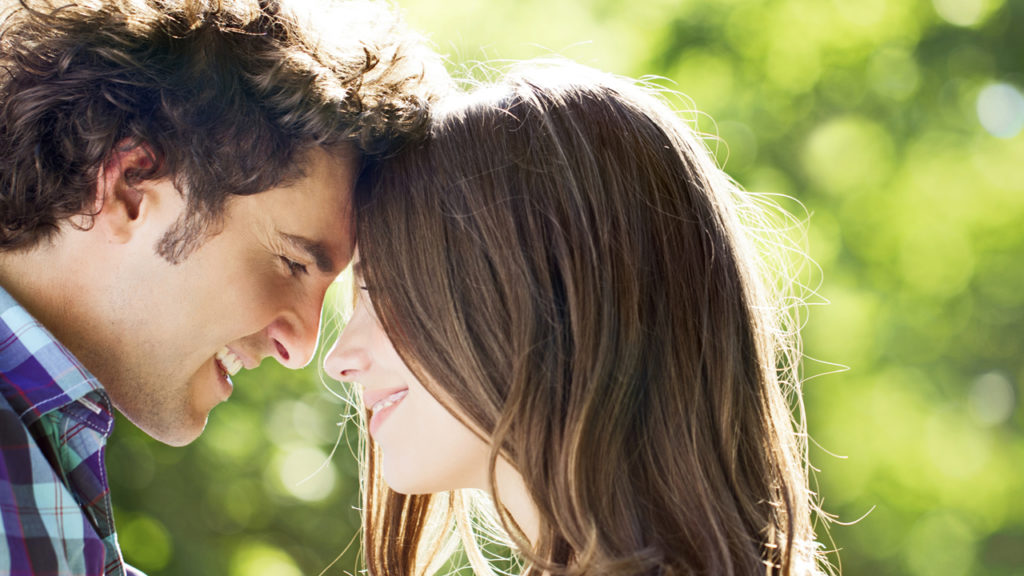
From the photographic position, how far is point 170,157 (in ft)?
5.48

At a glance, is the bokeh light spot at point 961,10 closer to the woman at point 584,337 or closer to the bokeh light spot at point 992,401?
the bokeh light spot at point 992,401

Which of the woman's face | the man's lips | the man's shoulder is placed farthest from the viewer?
the man's lips

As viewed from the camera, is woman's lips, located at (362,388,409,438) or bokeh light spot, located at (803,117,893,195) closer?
woman's lips, located at (362,388,409,438)

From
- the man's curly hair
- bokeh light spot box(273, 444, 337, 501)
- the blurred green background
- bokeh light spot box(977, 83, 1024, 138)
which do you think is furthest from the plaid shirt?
bokeh light spot box(977, 83, 1024, 138)

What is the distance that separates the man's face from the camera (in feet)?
5.57

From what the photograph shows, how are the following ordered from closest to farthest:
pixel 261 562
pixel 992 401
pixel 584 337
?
pixel 584 337, pixel 992 401, pixel 261 562

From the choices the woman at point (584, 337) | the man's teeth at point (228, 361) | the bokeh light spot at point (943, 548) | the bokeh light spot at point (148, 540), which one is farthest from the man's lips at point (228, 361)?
the bokeh light spot at point (943, 548)

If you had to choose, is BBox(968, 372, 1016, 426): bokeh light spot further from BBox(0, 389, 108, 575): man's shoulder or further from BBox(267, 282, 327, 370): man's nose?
BBox(0, 389, 108, 575): man's shoulder

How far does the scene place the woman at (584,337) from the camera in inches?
57.5

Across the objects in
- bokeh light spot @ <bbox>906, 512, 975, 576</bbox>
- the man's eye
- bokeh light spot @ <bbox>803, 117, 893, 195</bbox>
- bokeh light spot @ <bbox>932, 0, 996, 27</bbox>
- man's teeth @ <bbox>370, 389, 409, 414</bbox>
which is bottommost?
bokeh light spot @ <bbox>906, 512, 975, 576</bbox>

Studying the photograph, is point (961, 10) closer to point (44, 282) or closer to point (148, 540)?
point (44, 282)

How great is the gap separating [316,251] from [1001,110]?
13.1 feet

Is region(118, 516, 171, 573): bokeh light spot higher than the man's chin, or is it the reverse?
the man's chin

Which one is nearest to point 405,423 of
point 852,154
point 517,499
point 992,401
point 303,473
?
point 517,499
